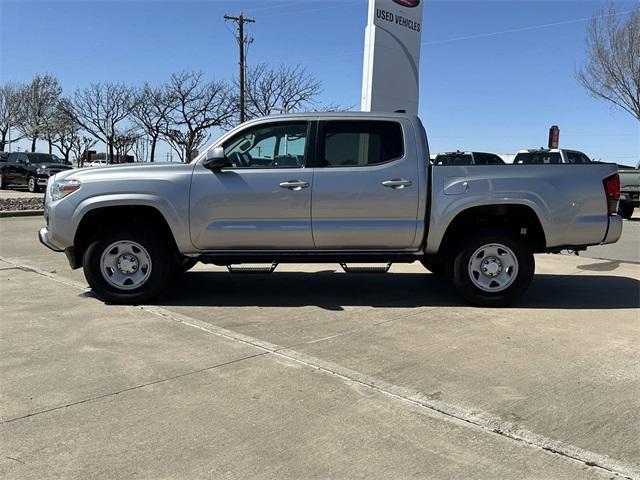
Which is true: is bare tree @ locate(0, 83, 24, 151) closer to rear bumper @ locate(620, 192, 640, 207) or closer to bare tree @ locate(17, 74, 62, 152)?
bare tree @ locate(17, 74, 62, 152)

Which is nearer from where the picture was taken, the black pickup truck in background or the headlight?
the headlight

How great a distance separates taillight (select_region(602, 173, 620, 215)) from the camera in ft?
19.5

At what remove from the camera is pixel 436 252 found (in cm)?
607

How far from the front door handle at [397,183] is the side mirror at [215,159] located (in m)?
1.66

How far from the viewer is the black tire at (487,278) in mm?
5977

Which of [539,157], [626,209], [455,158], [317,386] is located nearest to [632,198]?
[626,209]

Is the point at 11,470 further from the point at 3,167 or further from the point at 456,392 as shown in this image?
the point at 3,167

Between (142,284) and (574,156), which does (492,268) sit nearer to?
(142,284)

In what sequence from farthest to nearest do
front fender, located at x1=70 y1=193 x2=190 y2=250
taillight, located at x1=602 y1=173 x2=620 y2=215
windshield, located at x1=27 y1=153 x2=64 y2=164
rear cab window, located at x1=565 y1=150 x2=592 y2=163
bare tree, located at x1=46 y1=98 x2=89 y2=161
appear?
bare tree, located at x1=46 y1=98 x2=89 y2=161
windshield, located at x1=27 y1=153 x2=64 y2=164
rear cab window, located at x1=565 y1=150 x2=592 y2=163
taillight, located at x1=602 y1=173 x2=620 y2=215
front fender, located at x1=70 y1=193 x2=190 y2=250

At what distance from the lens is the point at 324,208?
19.3 ft

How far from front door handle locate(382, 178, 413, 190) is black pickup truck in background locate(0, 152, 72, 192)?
21287 millimetres

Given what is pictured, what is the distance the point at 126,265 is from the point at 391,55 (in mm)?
11835

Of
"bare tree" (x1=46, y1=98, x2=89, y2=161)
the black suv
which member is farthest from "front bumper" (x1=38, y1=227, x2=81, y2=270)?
"bare tree" (x1=46, y1=98, x2=89, y2=161)

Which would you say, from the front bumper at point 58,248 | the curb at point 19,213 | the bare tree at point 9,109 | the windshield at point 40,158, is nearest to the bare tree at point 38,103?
the bare tree at point 9,109
